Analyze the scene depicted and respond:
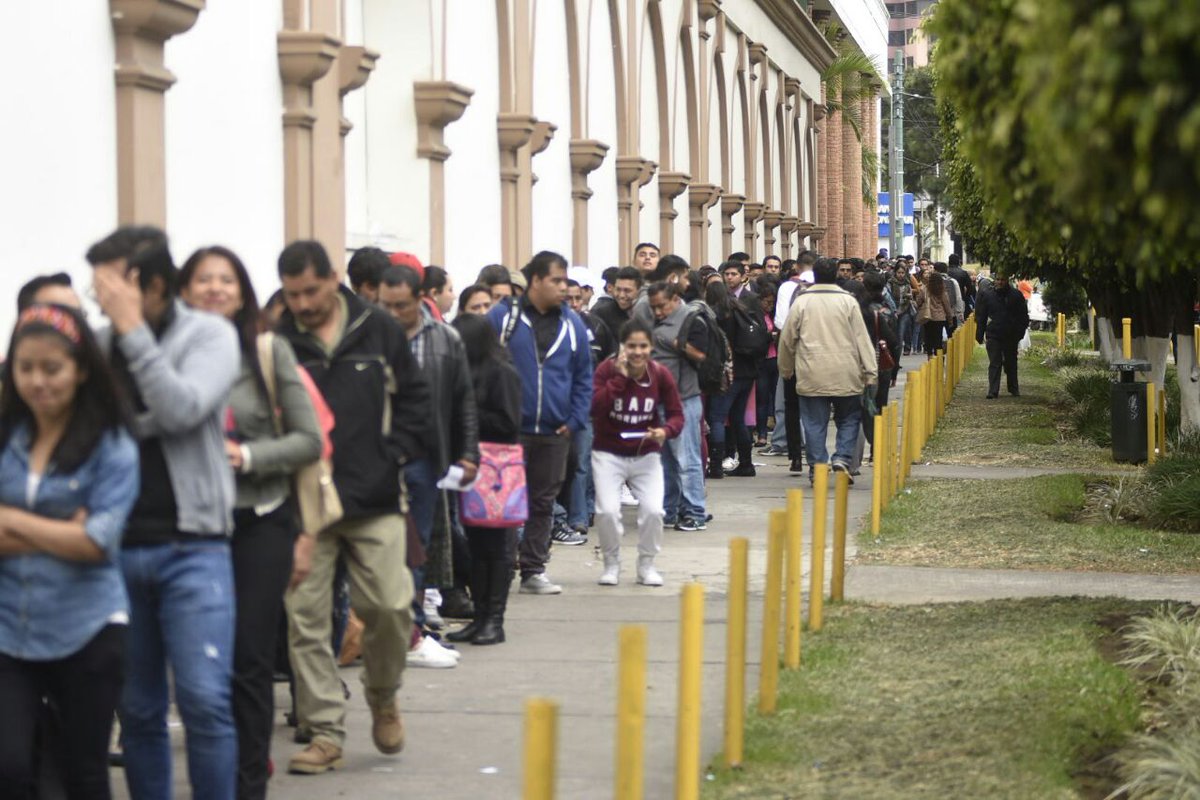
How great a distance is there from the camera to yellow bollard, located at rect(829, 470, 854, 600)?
1039 cm

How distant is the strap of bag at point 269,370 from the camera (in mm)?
6438

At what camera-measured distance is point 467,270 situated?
1886cm

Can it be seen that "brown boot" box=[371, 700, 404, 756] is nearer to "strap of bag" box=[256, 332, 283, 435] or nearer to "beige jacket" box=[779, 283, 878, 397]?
"strap of bag" box=[256, 332, 283, 435]

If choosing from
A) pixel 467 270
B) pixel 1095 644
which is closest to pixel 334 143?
pixel 467 270

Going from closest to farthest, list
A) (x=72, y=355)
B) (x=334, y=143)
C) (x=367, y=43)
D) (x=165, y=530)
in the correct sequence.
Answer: (x=72, y=355), (x=165, y=530), (x=334, y=143), (x=367, y=43)

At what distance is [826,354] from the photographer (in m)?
17.1

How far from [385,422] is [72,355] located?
2.14 m

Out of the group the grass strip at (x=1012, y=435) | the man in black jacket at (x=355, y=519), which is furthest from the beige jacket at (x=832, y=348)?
the man in black jacket at (x=355, y=519)

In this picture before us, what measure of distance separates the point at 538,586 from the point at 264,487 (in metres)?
5.99

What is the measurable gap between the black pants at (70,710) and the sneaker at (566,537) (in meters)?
9.13

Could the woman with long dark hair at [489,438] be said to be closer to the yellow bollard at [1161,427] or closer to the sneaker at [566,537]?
the sneaker at [566,537]

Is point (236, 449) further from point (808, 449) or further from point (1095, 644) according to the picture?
point (808, 449)

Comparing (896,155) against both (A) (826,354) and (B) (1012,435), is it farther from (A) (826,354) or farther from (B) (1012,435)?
(A) (826,354)

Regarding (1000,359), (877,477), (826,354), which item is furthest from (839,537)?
(1000,359)
